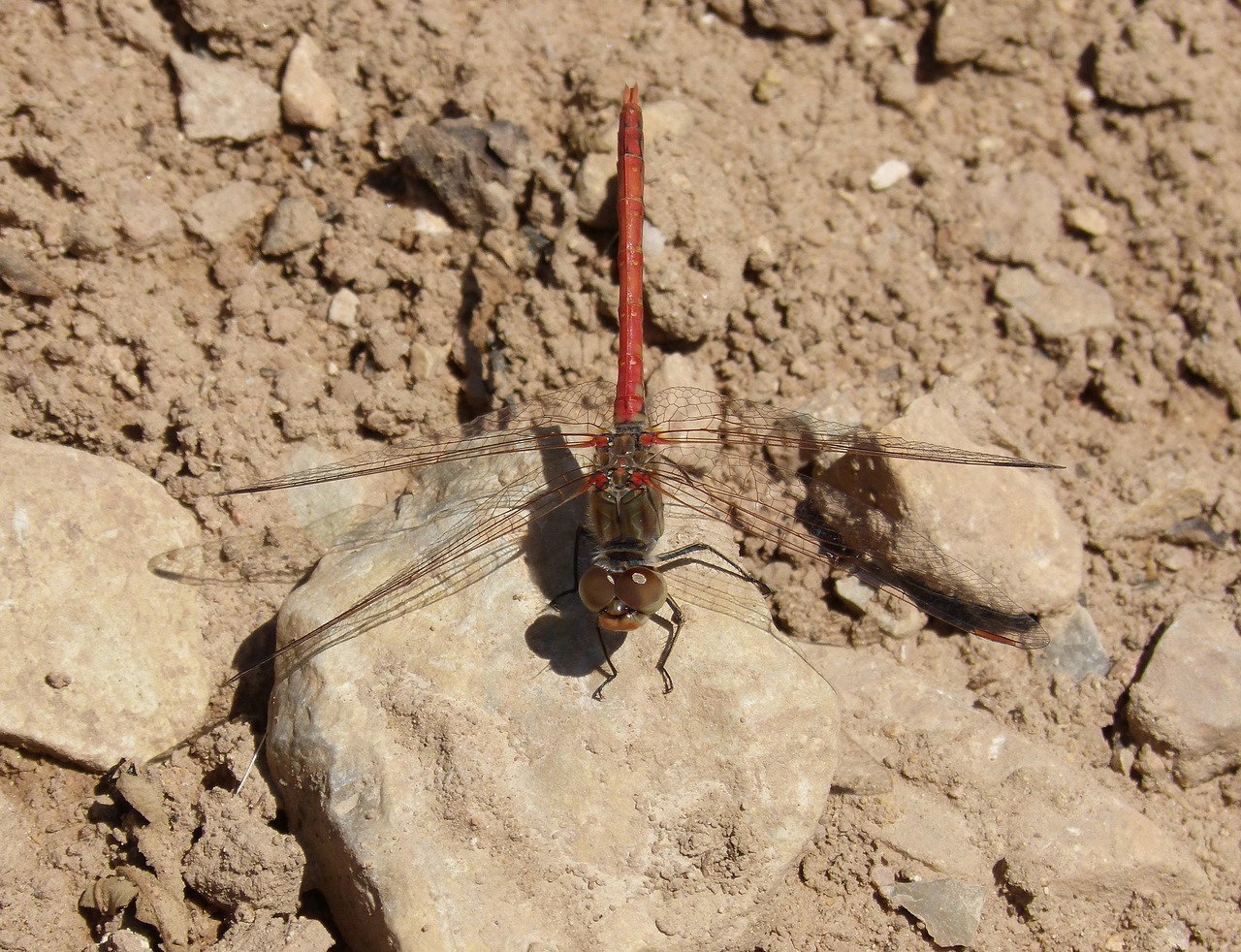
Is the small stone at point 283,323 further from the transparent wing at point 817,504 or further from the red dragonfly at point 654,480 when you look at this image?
the transparent wing at point 817,504

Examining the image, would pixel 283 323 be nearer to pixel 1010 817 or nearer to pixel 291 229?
pixel 291 229

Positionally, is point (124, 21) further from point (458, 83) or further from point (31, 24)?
point (458, 83)

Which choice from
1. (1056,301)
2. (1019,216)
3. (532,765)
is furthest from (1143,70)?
(532,765)

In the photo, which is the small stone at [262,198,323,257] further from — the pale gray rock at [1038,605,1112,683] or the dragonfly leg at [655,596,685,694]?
the pale gray rock at [1038,605,1112,683]

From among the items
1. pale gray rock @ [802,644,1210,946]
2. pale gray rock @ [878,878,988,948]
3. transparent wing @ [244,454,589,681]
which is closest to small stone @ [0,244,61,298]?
transparent wing @ [244,454,589,681]

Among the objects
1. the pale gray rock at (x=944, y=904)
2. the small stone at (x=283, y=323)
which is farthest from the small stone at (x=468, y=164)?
the pale gray rock at (x=944, y=904)

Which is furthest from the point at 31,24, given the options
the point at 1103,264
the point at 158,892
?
the point at 1103,264
